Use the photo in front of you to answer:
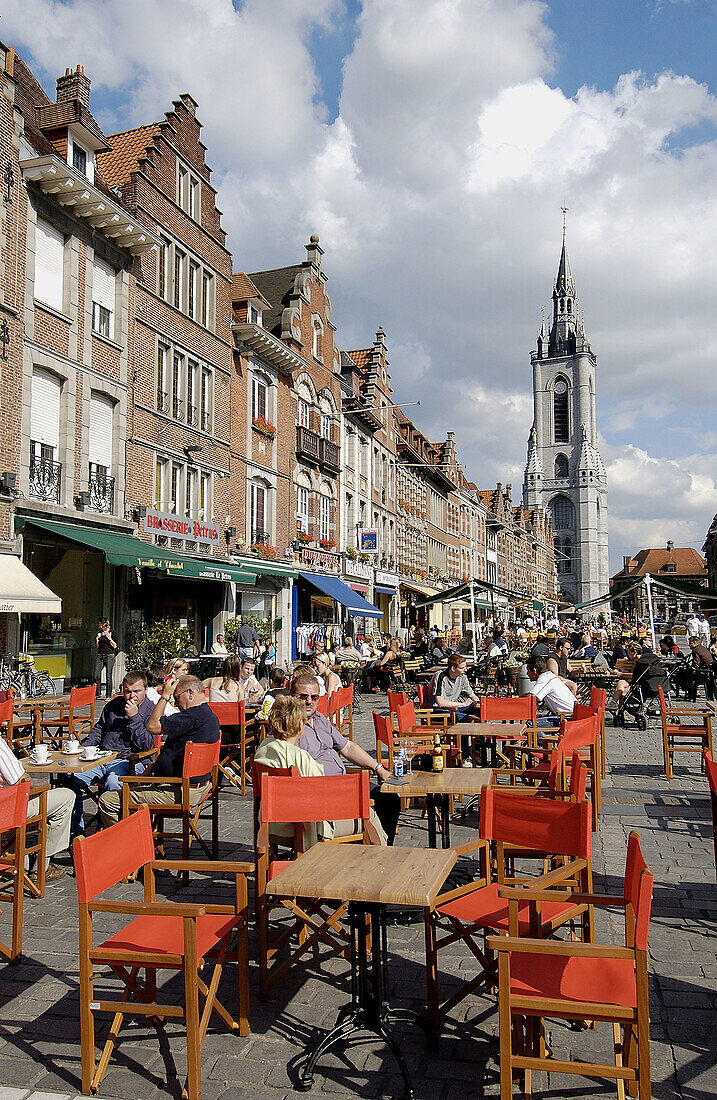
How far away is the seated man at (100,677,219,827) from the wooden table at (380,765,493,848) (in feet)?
5.53

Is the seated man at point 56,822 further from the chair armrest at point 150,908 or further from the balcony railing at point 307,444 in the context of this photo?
the balcony railing at point 307,444

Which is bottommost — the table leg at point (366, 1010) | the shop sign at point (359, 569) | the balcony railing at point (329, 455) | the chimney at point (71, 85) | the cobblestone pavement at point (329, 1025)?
the cobblestone pavement at point (329, 1025)

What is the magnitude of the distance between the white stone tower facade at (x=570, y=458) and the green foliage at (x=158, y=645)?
4648 inches

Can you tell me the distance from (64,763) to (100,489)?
11.7 m

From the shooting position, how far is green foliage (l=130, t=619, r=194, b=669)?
17.0m

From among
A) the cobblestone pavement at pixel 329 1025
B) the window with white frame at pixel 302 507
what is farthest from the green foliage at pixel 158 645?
the cobblestone pavement at pixel 329 1025

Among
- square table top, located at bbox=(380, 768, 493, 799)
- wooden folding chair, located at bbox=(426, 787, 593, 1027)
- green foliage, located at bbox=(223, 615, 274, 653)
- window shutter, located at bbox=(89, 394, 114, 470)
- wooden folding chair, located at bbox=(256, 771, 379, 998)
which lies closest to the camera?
wooden folding chair, located at bbox=(426, 787, 593, 1027)

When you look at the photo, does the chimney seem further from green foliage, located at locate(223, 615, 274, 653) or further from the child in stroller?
the child in stroller

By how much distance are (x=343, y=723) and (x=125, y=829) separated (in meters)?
8.35

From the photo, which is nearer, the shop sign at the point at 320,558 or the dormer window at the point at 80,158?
the dormer window at the point at 80,158

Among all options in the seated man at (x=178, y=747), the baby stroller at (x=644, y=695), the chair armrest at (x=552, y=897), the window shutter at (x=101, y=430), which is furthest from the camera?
the window shutter at (x=101, y=430)

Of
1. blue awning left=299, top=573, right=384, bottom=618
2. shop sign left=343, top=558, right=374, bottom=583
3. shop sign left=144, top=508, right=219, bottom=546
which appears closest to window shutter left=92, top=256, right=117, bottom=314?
shop sign left=144, top=508, right=219, bottom=546

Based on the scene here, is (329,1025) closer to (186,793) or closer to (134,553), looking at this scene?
(186,793)

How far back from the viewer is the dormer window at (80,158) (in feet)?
55.7
